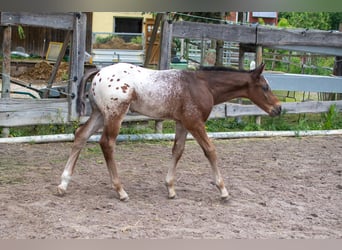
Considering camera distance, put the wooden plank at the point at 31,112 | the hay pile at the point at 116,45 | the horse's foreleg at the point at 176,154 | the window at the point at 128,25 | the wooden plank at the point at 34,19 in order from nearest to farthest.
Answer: the horse's foreleg at the point at 176,154, the wooden plank at the point at 34,19, the wooden plank at the point at 31,112, the hay pile at the point at 116,45, the window at the point at 128,25

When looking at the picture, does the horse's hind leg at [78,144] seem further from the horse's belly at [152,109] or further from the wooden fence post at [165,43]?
the wooden fence post at [165,43]

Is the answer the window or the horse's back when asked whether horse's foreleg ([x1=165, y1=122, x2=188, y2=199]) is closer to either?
the horse's back

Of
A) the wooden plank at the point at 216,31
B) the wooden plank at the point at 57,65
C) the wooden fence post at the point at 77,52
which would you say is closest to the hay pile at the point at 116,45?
the wooden plank at the point at 216,31

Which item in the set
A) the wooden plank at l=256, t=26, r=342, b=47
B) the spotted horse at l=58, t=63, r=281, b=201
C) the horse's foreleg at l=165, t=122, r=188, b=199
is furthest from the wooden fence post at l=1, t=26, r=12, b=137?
the wooden plank at l=256, t=26, r=342, b=47

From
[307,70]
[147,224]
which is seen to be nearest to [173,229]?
[147,224]

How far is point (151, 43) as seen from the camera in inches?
348

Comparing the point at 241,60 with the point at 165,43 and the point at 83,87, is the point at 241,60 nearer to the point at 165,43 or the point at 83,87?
the point at 165,43

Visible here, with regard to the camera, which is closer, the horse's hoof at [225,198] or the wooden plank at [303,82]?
the horse's hoof at [225,198]

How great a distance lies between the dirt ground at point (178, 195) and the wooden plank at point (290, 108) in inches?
54.8

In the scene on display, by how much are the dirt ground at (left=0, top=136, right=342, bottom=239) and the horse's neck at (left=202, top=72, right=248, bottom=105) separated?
1.00 meters

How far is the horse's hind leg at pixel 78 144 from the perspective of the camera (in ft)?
15.1

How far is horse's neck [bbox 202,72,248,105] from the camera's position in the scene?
4.80 m

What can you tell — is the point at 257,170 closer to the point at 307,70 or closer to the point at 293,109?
the point at 293,109

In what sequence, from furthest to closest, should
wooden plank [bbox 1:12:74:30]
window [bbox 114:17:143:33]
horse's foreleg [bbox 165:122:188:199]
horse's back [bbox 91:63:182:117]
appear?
window [bbox 114:17:143:33], wooden plank [bbox 1:12:74:30], horse's foreleg [bbox 165:122:188:199], horse's back [bbox 91:63:182:117]
